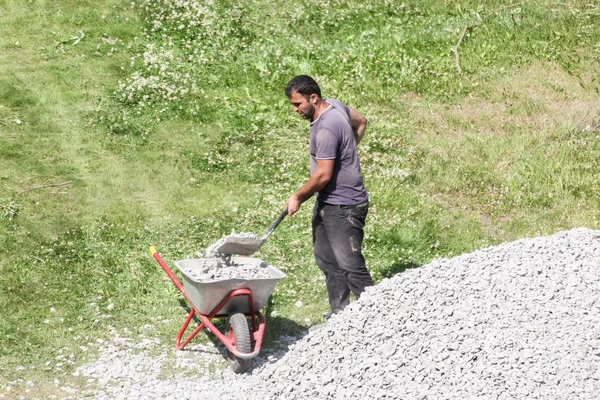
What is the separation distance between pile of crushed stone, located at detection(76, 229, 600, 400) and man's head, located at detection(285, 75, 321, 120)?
5.75 feet

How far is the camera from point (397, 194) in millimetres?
10609

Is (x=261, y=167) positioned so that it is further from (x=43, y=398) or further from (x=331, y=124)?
(x=43, y=398)

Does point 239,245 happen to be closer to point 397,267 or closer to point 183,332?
point 183,332

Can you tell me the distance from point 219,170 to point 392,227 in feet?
8.50

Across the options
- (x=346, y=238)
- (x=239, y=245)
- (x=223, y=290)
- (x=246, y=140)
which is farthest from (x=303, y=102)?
(x=246, y=140)

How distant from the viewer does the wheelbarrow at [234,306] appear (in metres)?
7.20

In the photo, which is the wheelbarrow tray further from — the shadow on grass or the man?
the shadow on grass

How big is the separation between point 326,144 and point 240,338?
6.14ft

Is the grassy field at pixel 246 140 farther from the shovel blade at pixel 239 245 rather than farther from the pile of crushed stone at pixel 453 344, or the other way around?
the pile of crushed stone at pixel 453 344

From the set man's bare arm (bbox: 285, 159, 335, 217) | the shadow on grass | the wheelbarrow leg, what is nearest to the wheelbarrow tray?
the wheelbarrow leg

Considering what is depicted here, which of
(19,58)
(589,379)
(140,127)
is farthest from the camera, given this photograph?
(19,58)

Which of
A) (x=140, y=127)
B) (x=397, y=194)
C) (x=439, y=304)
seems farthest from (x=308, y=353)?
(x=140, y=127)

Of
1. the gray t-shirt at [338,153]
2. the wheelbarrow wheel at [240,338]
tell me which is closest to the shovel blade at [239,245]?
the wheelbarrow wheel at [240,338]

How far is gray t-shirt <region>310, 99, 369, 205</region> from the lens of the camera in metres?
7.39
